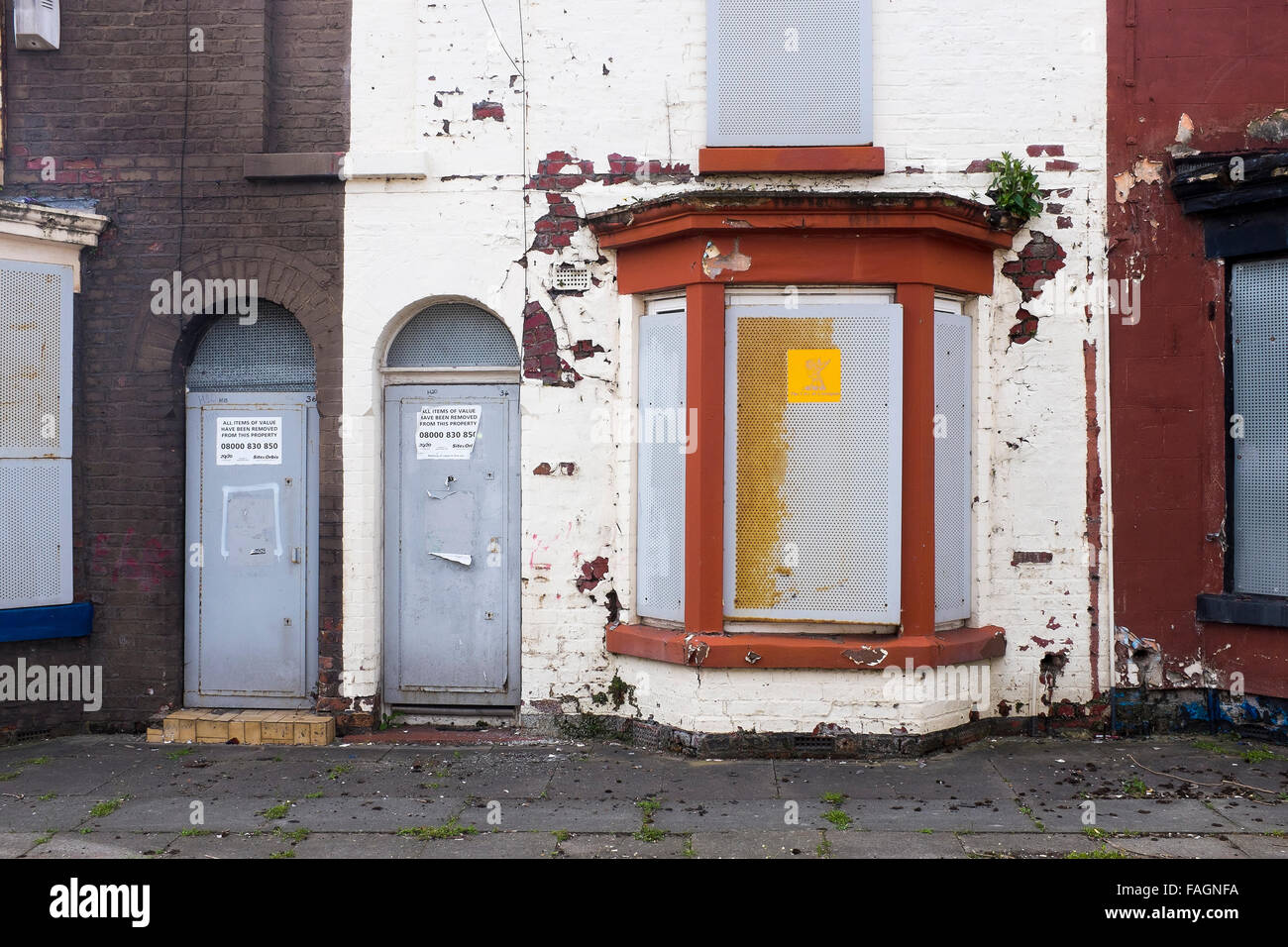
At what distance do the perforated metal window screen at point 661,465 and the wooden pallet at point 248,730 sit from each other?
2350 millimetres

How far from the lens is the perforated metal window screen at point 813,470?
675 centimetres

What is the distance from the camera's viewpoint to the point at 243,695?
7.42m

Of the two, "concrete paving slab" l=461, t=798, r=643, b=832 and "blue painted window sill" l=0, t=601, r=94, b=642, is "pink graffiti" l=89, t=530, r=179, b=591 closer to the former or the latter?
"blue painted window sill" l=0, t=601, r=94, b=642

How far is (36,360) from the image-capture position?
7176 millimetres

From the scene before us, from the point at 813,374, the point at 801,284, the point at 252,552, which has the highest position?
the point at 801,284

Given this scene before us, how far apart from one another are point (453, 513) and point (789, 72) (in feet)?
12.5

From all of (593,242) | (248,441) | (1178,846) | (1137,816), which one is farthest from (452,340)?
(1178,846)

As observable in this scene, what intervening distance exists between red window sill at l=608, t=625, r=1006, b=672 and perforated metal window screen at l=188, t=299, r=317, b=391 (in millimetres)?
3318

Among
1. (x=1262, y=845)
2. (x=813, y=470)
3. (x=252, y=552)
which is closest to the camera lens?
(x=1262, y=845)

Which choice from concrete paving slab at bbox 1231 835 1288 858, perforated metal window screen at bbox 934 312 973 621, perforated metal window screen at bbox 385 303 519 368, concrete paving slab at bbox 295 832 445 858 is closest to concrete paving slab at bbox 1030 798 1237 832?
concrete paving slab at bbox 1231 835 1288 858

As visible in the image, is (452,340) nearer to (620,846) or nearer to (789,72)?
(789,72)

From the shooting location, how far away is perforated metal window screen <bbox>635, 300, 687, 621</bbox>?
698 cm

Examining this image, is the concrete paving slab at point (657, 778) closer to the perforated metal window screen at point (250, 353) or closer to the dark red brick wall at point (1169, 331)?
the dark red brick wall at point (1169, 331)

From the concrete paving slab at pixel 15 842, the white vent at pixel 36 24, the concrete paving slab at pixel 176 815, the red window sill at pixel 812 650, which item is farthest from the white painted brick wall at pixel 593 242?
the concrete paving slab at pixel 15 842
